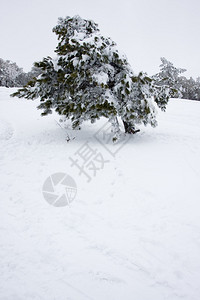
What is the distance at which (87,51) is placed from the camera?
7.74 m

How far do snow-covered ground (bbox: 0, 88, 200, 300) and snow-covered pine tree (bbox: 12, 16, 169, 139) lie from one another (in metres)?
1.89

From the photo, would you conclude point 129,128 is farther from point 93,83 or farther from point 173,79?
point 173,79

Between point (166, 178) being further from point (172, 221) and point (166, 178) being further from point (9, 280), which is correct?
point (9, 280)

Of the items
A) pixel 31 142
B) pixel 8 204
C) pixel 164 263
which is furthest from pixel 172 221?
pixel 31 142

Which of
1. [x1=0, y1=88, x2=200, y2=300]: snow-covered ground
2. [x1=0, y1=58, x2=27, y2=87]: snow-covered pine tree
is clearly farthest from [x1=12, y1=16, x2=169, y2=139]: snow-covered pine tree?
[x1=0, y1=58, x2=27, y2=87]: snow-covered pine tree

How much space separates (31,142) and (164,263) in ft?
27.7

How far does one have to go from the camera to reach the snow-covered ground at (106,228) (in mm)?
3441

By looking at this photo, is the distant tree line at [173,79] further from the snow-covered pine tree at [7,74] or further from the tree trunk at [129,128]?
the snow-covered pine tree at [7,74]

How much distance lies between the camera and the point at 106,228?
4656 mm

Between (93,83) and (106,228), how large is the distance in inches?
249

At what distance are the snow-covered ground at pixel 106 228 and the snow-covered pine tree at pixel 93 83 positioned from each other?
1888 millimetres

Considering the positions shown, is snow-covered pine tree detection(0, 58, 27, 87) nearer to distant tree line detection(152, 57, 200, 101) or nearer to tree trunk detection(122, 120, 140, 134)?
distant tree line detection(152, 57, 200, 101)

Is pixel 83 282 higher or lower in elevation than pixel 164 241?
lower

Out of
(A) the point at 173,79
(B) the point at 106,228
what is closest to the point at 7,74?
(A) the point at 173,79
